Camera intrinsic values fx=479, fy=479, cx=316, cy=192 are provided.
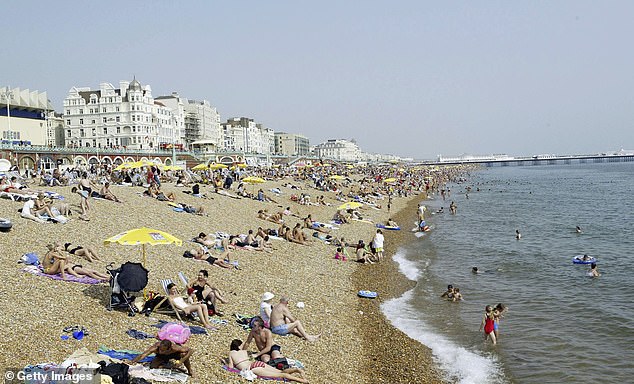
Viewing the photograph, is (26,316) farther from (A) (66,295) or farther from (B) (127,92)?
(B) (127,92)

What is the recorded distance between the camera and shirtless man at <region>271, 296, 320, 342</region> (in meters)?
9.55

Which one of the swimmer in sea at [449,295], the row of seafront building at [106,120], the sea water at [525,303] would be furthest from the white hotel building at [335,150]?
the swimmer in sea at [449,295]

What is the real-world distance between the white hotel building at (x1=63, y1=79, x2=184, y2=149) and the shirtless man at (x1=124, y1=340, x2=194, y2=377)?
2561 inches

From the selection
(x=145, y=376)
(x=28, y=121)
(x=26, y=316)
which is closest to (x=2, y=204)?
(x=26, y=316)

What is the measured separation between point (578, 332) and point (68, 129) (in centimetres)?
7333

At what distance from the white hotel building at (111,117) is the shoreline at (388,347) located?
59259 millimetres

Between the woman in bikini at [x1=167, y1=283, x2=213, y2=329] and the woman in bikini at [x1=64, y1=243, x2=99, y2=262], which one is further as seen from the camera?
the woman in bikini at [x1=64, y1=243, x2=99, y2=262]

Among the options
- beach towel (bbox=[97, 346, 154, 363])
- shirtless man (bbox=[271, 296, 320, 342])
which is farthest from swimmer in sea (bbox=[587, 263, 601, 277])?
beach towel (bbox=[97, 346, 154, 363])

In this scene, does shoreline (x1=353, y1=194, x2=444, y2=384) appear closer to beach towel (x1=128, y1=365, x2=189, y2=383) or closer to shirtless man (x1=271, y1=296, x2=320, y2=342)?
shirtless man (x1=271, y1=296, x2=320, y2=342)

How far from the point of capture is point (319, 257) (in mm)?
17938

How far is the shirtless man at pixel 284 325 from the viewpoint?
9.55 meters

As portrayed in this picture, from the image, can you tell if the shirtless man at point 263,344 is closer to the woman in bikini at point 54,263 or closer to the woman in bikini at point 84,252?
the woman in bikini at point 54,263

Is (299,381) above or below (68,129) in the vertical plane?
below

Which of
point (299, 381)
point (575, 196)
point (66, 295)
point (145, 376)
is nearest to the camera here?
point (145, 376)
